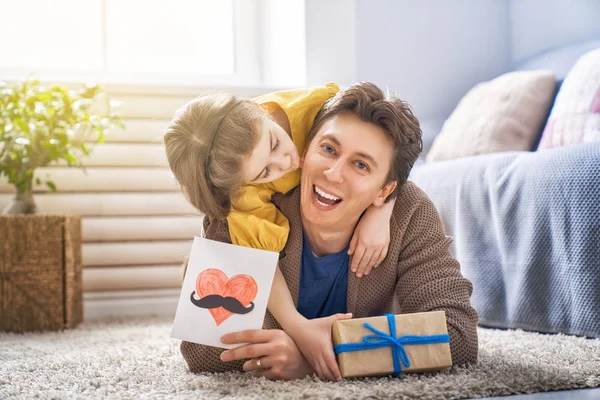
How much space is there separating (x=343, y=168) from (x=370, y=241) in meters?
0.17

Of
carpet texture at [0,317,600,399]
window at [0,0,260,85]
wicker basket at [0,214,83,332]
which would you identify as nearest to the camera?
carpet texture at [0,317,600,399]

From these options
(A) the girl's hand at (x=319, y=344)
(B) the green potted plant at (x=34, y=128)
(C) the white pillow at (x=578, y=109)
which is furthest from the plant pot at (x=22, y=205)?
(C) the white pillow at (x=578, y=109)

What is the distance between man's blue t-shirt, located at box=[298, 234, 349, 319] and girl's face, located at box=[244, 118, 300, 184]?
0.19m

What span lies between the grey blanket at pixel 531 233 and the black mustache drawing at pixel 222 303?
87cm

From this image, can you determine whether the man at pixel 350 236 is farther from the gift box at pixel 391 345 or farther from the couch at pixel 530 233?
the couch at pixel 530 233

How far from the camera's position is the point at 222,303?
51.4 inches

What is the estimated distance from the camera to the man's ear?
148 cm

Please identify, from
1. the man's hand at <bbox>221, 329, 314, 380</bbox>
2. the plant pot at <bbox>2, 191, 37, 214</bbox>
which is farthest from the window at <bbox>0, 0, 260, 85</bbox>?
the man's hand at <bbox>221, 329, 314, 380</bbox>

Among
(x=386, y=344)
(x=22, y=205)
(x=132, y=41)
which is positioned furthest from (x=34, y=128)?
(x=386, y=344)

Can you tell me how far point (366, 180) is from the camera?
4.61 ft

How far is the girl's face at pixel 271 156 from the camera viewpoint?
1.35 meters

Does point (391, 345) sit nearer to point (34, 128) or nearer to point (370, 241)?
point (370, 241)

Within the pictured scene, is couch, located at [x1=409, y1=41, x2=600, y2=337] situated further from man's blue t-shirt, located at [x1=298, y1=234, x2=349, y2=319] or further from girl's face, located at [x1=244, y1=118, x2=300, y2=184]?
girl's face, located at [x1=244, y1=118, x2=300, y2=184]

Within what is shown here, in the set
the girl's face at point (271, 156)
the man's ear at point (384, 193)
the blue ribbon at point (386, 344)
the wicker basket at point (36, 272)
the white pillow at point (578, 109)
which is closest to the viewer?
the blue ribbon at point (386, 344)
